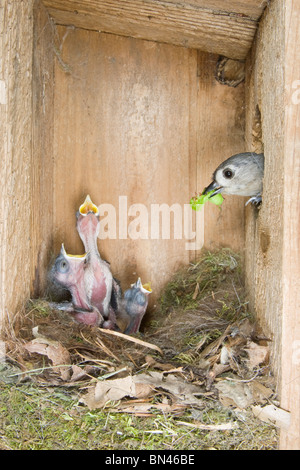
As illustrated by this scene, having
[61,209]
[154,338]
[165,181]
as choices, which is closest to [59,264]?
[61,209]

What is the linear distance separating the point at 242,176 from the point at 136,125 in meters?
0.62

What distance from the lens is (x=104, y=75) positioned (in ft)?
7.63

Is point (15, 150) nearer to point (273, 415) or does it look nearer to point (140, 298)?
point (140, 298)

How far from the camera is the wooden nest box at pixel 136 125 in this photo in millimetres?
1993

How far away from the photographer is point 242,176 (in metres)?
1.95

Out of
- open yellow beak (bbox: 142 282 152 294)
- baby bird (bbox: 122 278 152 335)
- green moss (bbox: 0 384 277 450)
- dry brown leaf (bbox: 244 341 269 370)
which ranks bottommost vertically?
green moss (bbox: 0 384 277 450)

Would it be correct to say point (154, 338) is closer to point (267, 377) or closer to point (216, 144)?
point (267, 377)

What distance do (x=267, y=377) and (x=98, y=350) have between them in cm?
56

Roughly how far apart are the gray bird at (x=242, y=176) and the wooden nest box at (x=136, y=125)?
0.10 metres

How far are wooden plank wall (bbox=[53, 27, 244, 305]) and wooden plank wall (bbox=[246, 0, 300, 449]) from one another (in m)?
0.51

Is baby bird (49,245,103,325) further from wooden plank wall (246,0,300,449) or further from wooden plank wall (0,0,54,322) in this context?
wooden plank wall (246,0,300,449)

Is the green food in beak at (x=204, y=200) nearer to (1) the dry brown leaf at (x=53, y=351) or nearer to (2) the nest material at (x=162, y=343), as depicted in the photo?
(2) the nest material at (x=162, y=343)

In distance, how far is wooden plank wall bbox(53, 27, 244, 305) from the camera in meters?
2.31

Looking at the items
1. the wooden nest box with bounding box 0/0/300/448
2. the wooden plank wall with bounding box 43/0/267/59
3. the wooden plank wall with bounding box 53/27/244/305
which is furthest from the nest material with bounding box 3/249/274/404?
the wooden plank wall with bounding box 43/0/267/59
